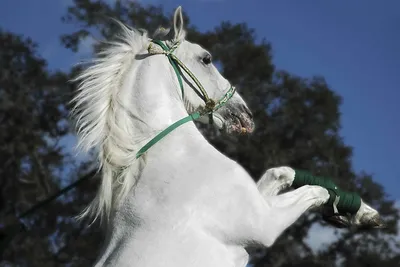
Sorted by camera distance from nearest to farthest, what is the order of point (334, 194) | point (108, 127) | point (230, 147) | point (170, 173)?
point (170, 173) < point (108, 127) < point (334, 194) < point (230, 147)

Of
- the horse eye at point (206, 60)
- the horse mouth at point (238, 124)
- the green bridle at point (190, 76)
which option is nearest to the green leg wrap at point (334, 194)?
the horse mouth at point (238, 124)

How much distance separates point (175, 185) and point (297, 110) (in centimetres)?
1520

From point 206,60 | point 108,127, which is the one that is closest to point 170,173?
point 108,127

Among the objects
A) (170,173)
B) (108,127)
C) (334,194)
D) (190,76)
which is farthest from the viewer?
(190,76)

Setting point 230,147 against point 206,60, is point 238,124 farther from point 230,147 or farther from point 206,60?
point 230,147

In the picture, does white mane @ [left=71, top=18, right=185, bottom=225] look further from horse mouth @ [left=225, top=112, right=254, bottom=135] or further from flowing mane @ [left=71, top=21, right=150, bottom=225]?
horse mouth @ [left=225, top=112, right=254, bottom=135]

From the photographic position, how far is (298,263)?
17531mm

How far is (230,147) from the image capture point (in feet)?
56.2

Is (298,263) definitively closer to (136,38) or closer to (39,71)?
(39,71)

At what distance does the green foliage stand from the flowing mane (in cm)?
1303

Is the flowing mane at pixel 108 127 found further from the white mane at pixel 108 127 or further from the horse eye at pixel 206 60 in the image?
the horse eye at pixel 206 60

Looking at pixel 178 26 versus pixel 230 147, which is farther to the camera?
pixel 230 147

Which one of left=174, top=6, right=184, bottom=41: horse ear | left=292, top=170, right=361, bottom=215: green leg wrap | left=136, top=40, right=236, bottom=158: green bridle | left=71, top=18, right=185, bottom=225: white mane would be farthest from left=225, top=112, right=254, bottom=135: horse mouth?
left=71, top=18, right=185, bottom=225: white mane

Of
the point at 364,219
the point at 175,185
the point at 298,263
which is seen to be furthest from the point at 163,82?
the point at 298,263
